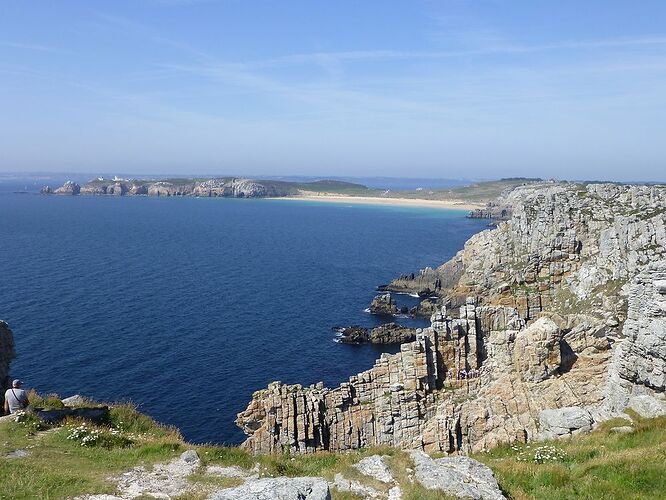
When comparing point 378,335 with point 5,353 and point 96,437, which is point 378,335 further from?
point 96,437

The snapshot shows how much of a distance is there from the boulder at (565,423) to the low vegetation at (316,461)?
59.5 inches

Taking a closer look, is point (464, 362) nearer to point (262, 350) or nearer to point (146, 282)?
point (262, 350)

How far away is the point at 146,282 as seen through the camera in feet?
382

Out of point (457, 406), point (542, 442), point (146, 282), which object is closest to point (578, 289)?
point (457, 406)

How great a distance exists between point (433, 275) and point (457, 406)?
286 feet

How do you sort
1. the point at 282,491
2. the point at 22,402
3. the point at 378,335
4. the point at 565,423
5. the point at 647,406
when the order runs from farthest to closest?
the point at 378,335 → the point at 565,423 → the point at 647,406 → the point at 22,402 → the point at 282,491

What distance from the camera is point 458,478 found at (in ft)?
60.1

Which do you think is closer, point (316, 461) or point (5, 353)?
point (316, 461)

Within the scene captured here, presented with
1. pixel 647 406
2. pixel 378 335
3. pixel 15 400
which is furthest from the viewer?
pixel 378 335

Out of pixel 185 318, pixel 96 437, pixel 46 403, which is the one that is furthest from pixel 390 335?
pixel 96 437

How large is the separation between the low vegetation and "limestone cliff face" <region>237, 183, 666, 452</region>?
5094 mm

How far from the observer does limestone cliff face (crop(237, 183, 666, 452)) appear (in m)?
30.5

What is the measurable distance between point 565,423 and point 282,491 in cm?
1819

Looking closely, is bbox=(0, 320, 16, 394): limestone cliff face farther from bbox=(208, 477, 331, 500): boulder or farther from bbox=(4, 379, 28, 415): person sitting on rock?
bbox=(208, 477, 331, 500): boulder
